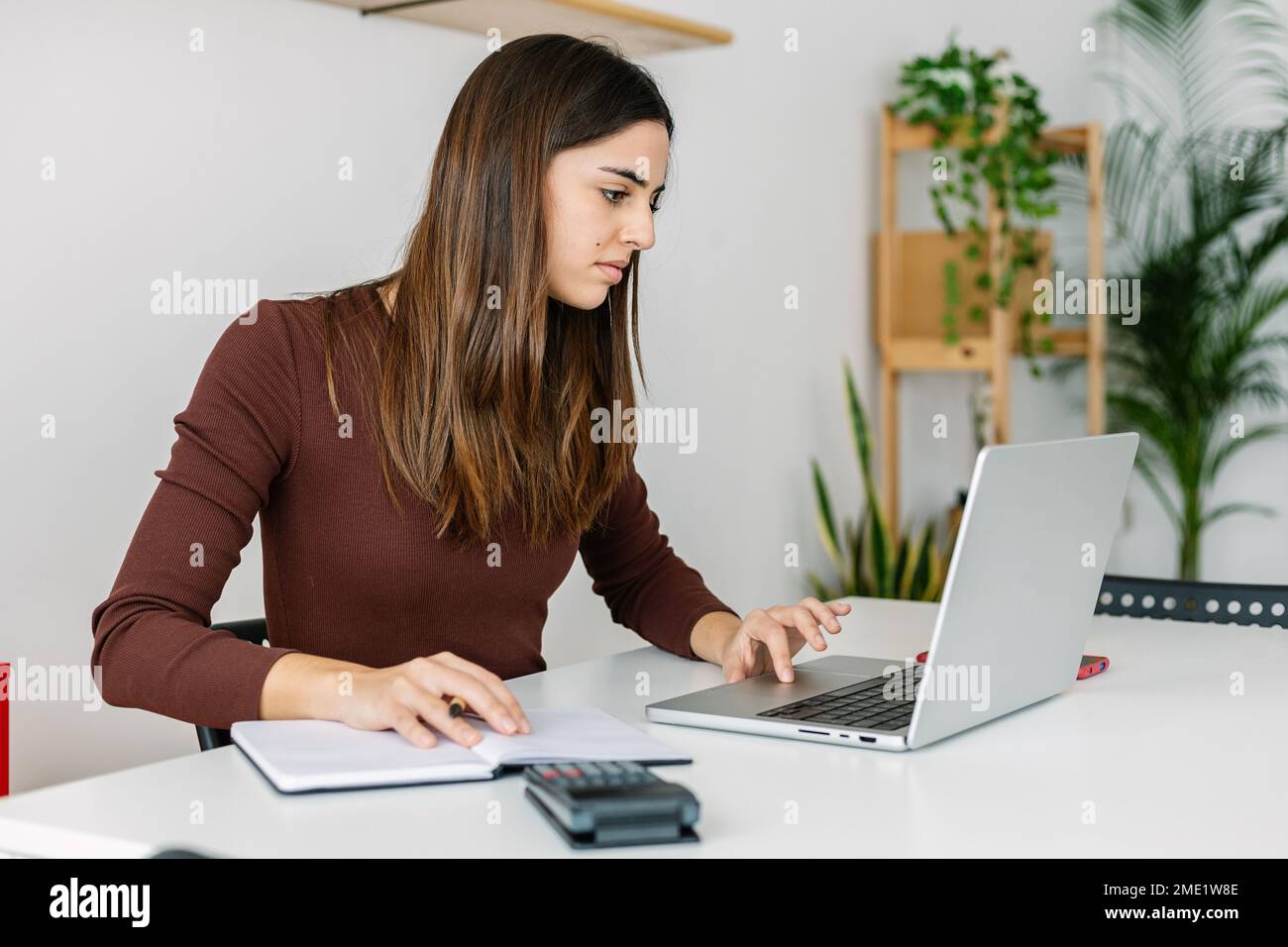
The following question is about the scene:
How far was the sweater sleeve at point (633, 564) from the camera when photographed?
1830 mm

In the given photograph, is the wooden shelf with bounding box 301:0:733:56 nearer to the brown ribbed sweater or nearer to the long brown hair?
the long brown hair

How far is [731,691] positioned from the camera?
1.42 metres

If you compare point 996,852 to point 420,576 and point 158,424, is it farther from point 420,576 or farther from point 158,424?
point 158,424

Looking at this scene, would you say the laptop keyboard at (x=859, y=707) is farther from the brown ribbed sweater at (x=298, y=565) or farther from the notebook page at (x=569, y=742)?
the brown ribbed sweater at (x=298, y=565)

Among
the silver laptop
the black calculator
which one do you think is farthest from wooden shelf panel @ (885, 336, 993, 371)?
the black calculator

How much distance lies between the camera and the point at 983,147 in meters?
3.81

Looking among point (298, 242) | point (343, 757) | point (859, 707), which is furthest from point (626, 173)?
point (298, 242)

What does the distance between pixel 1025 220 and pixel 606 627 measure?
2.06m

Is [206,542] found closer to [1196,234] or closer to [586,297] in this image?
[586,297]

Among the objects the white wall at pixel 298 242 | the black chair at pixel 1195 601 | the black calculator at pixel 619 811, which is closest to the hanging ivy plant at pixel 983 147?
Answer: the white wall at pixel 298 242

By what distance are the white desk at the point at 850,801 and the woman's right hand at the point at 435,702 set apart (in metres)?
0.07

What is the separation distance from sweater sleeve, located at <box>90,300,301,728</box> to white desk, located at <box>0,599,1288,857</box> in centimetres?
11

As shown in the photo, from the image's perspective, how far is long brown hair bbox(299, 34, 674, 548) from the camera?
5.23 feet
